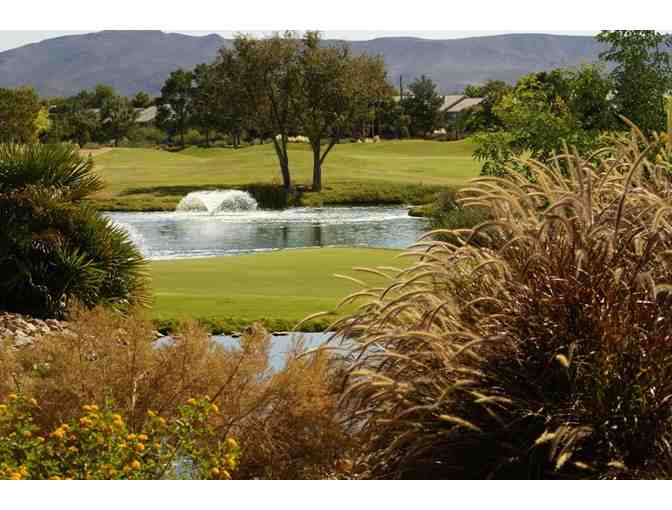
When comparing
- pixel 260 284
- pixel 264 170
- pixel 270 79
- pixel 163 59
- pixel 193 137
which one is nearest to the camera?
pixel 260 284

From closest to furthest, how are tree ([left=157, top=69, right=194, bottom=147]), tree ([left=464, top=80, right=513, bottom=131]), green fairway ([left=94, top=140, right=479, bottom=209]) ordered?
tree ([left=157, top=69, right=194, bottom=147]), tree ([left=464, top=80, right=513, bottom=131]), green fairway ([left=94, top=140, right=479, bottom=209])

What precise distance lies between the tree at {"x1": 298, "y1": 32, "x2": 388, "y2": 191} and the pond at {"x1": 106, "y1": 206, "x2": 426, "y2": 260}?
331cm

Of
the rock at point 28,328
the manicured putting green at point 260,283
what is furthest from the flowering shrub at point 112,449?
the manicured putting green at point 260,283

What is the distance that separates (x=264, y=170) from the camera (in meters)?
23.6

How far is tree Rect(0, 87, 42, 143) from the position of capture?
14.7 meters

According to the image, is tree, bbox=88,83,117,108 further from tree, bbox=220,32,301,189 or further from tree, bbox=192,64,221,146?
tree, bbox=220,32,301,189

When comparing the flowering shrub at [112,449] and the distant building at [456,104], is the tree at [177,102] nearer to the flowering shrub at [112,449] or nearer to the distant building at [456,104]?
the distant building at [456,104]

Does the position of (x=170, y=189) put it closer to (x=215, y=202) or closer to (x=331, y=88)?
(x=215, y=202)

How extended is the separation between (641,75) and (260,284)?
6888 mm

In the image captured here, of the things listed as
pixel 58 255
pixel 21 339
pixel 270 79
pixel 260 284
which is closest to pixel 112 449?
pixel 21 339

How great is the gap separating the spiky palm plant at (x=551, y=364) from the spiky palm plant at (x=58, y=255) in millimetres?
5147

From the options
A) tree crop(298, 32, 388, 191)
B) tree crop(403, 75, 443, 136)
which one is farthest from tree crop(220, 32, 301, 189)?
tree crop(403, 75, 443, 136)

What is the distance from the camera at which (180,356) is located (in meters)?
5.71

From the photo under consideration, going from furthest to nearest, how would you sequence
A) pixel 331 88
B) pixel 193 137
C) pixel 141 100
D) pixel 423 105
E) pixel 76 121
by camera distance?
1. pixel 331 88
2. pixel 193 137
3. pixel 423 105
4. pixel 141 100
5. pixel 76 121
